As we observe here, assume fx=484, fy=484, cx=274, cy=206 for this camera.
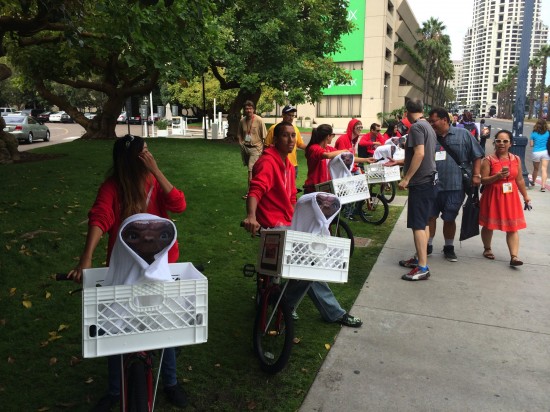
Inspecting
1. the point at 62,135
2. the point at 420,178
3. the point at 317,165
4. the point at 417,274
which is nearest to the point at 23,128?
the point at 62,135

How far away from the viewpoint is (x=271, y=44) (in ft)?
64.8

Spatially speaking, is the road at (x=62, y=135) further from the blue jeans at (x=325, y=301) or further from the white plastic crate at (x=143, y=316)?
the white plastic crate at (x=143, y=316)

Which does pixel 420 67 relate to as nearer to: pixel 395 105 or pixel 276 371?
pixel 395 105

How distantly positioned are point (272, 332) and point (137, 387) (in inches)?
Answer: 61.7

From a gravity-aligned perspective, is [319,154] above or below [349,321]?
above

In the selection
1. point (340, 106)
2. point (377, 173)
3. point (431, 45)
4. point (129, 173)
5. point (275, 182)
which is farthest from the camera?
point (431, 45)

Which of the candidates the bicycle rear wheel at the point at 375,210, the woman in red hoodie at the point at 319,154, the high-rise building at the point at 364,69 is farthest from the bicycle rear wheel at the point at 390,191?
the high-rise building at the point at 364,69

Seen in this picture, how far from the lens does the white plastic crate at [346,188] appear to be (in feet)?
20.6

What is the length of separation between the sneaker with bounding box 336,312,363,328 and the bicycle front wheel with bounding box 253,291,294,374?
2.74 feet

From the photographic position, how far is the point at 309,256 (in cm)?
319

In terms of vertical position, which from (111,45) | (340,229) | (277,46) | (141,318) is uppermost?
(277,46)

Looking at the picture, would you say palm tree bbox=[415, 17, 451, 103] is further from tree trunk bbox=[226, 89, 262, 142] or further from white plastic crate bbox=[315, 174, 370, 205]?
white plastic crate bbox=[315, 174, 370, 205]

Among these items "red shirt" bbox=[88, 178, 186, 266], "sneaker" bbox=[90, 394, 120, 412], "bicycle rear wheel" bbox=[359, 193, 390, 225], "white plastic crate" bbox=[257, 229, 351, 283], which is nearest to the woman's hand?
"red shirt" bbox=[88, 178, 186, 266]

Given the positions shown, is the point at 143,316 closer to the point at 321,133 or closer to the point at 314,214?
the point at 314,214
